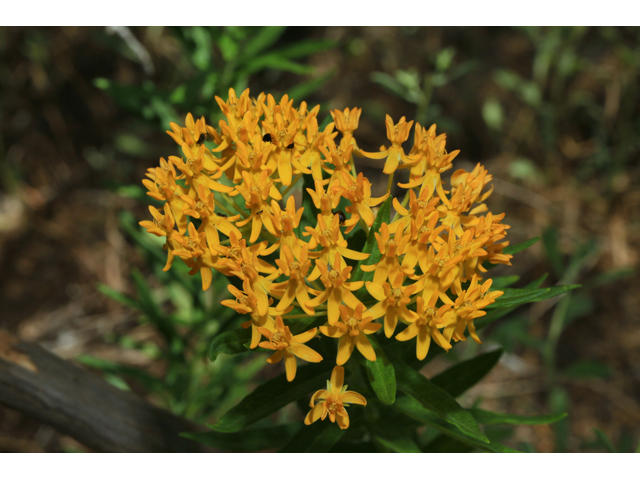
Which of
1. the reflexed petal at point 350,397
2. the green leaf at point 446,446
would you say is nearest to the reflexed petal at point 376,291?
the reflexed petal at point 350,397

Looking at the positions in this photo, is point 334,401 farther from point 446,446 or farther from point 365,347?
point 446,446

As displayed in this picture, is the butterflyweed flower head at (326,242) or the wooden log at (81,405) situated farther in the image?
the wooden log at (81,405)

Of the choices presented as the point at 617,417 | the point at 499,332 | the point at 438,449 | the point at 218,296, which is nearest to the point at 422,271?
the point at 438,449

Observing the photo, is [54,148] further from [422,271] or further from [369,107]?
[422,271]

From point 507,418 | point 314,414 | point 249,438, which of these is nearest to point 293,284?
point 314,414

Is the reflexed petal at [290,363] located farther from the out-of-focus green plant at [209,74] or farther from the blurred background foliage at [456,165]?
the blurred background foliage at [456,165]
